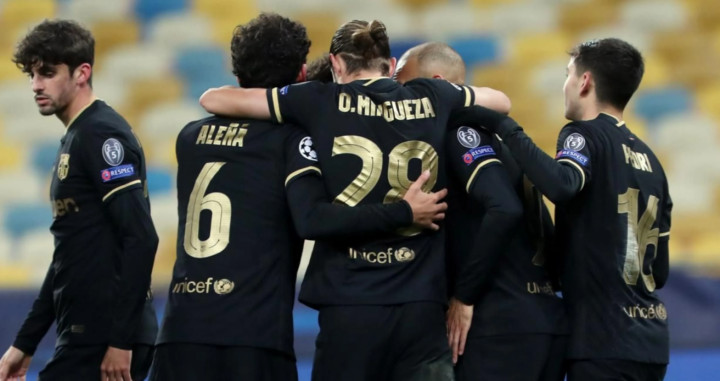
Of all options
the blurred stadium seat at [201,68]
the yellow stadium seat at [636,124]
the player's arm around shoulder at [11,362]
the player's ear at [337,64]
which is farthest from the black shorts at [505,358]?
the blurred stadium seat at [201,68]

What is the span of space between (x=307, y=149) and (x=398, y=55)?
5.08 metres

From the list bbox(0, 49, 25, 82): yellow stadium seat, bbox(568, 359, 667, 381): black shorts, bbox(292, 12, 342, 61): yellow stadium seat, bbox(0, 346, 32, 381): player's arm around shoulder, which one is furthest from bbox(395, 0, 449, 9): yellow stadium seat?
bbox(568, 359, 667, 381): black shorts

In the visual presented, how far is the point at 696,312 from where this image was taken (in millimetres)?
6008

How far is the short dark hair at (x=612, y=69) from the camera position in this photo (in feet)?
12.2

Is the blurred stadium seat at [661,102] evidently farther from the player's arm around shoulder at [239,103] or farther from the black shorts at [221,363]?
the black shorts at [221,363]

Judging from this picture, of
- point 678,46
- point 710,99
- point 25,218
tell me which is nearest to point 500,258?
point 25,218

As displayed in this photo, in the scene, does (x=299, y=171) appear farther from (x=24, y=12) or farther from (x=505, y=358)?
(x=24, y=12)

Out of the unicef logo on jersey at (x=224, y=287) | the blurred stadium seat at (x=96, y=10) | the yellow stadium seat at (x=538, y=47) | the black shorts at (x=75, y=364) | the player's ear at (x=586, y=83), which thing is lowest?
the black shorts at (x=75, y=364)

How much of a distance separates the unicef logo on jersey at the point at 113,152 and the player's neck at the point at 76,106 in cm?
21

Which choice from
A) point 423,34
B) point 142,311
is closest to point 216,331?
point 142,311

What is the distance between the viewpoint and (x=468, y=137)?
3.51 m

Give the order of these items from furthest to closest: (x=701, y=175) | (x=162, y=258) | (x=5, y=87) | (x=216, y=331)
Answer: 1. (x=5, y=87)
2. (x=701, y=175)
3. (x=162, y=258)
4. (x=216, y=331)

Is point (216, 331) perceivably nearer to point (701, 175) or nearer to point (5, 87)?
point (701, 175)

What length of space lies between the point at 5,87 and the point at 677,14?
16.8ft
